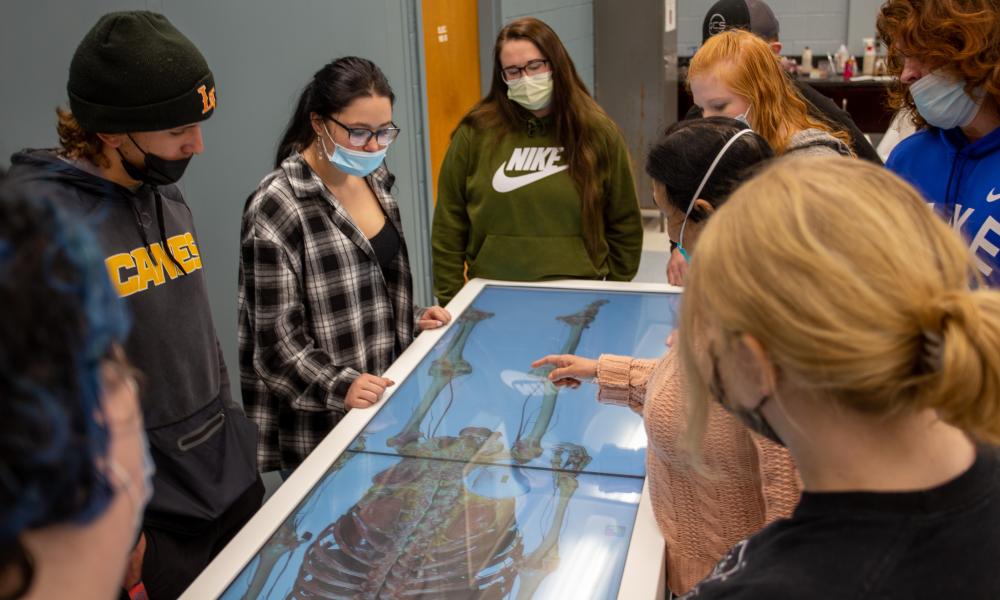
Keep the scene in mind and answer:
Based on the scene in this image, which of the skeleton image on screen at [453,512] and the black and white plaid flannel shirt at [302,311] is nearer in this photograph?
the skeleton image on screen at [453,512]

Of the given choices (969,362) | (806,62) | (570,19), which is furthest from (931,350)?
(806,62)

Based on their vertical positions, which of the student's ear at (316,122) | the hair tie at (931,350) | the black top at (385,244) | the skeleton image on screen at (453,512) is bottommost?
the skeleton image on screen at (453,512)

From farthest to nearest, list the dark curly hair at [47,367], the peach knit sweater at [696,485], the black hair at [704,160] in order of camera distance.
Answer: the black hair at [704,160] < the peach knit sweater at [696,485] < the dark curly hair at [47,367]

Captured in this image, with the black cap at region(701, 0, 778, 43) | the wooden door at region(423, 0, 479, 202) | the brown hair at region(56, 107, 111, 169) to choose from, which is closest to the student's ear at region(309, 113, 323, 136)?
the brown hair at region(56, 107, 111, 169)

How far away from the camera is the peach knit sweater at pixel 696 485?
51.3 inches

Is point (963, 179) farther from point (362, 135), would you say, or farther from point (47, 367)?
point (47, 367)

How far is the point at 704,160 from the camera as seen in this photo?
1.44 metres

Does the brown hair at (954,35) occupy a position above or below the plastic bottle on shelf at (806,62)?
above

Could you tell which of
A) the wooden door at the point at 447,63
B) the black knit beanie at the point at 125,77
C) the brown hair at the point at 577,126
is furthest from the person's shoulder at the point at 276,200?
the wooden door at the point at 447,63

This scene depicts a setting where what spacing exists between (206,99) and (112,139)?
0.66 ft

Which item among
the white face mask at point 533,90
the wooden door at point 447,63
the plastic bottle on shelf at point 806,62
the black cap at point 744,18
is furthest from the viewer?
the plastic bottle on shelf at point 806,62

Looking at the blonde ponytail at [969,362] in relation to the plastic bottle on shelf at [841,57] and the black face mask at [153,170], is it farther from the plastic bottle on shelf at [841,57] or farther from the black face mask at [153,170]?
the plastic bottle on shelf at [841,57]

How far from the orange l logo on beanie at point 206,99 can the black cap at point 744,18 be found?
2.03 m

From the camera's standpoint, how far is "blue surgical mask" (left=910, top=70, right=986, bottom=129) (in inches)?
70.2
